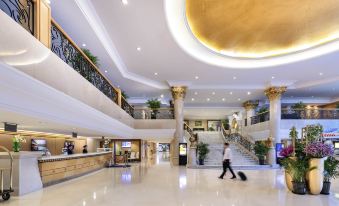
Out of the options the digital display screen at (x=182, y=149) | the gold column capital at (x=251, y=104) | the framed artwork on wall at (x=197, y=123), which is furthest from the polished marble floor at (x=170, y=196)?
the framed artwork on wall at (x=197, y=123)

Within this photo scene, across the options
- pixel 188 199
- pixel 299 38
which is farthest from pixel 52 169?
pixel 299 38

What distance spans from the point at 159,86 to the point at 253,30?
27.8 feet

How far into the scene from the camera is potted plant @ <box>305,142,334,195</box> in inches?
289

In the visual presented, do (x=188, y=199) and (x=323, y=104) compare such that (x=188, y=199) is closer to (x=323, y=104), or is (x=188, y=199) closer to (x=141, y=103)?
(x=141, y=103)

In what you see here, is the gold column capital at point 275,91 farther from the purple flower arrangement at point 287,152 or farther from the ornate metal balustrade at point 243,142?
the purple flower arrangement at point 287,152

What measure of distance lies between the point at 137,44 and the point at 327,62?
897 cm

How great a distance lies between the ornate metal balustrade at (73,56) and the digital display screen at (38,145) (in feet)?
13.3

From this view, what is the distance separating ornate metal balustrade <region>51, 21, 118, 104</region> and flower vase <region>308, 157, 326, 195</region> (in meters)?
6.87

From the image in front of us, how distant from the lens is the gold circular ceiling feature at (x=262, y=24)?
31.1ft

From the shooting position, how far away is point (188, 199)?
22.5 feet

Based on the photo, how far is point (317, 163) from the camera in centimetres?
745

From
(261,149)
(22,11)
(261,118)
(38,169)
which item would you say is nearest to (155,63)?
(38,169)

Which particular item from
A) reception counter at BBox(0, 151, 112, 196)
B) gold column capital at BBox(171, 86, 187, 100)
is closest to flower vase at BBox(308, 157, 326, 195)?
reception counter at BBox(0, 151, 112, 196)

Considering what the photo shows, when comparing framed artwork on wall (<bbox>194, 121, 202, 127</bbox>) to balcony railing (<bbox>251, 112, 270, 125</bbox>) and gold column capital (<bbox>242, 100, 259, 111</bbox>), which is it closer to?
gold column capital (<bbox>242, 100, 259, 111</bbox>)
